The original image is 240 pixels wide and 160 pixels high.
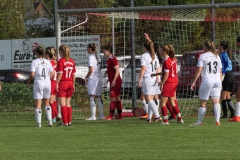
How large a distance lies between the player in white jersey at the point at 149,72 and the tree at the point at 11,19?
65.3 feet

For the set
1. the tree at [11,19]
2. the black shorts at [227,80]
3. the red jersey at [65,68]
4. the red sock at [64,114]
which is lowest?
the red sock at [64,114]

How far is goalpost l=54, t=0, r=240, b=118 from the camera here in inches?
794

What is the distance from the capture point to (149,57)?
56.9 feet

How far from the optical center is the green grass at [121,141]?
35.1 ft

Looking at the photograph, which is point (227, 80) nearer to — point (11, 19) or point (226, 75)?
point (226, 75)

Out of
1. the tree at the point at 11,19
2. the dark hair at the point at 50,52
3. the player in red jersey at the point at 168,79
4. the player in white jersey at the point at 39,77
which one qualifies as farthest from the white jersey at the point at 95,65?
the tree at the point at 11,19

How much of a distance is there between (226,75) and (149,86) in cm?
255

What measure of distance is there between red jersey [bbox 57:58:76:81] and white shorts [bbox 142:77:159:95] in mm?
1823

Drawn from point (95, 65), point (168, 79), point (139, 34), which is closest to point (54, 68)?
point (95, 65)

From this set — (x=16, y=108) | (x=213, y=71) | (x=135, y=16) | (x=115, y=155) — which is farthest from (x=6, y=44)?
(x=115, y=155)

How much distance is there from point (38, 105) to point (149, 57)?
2.94m

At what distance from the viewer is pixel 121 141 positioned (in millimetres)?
12617

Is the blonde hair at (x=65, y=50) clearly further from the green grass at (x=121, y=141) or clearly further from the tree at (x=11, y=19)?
the tree at (x=11, y=19)

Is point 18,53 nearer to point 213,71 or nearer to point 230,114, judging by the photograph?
point 230,114
